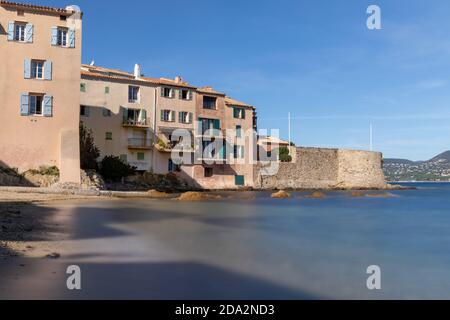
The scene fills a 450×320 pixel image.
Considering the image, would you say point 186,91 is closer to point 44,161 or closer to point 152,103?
point 152,103

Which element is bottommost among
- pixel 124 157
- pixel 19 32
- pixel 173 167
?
pixel 173 167

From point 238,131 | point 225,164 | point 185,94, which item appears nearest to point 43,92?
point 185,94

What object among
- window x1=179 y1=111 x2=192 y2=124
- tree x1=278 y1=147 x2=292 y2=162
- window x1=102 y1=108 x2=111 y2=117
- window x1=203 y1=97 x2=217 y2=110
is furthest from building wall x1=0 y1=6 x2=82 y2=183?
tree x1=278 y1=147 x2=292 y2=162

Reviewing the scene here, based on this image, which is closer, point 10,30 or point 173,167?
point 10,30

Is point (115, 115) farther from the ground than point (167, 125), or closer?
farther from the ground

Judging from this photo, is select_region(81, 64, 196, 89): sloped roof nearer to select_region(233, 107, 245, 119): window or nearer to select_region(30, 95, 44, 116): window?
select_region(233, 107, 245, 119): window

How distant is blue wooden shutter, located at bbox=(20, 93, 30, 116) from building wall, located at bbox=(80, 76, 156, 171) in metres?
9.68

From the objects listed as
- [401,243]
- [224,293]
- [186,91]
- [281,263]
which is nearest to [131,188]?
[186,91]

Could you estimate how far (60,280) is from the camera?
7.97 metres

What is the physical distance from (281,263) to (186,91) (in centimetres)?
4123

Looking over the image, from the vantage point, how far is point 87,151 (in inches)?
1578

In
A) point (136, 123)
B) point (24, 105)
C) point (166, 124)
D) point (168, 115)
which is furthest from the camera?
point (168, 115)

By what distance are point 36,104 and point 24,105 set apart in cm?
94

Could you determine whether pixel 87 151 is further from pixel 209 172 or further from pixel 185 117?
pixel 209 172
